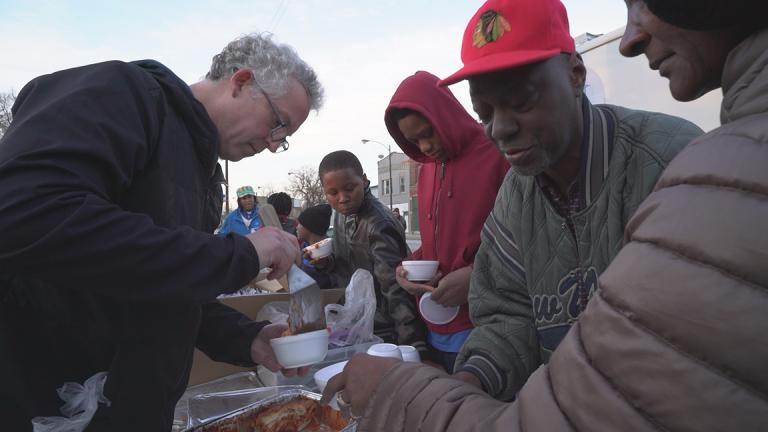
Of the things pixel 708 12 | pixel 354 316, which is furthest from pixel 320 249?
pixel 708 12

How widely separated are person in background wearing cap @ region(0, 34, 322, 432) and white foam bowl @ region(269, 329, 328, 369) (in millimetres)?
283

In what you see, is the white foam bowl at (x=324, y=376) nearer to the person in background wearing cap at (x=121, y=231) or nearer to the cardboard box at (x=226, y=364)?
the person in background wearing cap at (x=121, y=231)

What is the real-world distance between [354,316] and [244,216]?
4.85 metres

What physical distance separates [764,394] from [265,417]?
1.49 m

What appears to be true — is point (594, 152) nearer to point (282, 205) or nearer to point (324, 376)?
point (324, 376)

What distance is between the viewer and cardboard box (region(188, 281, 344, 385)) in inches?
88.9

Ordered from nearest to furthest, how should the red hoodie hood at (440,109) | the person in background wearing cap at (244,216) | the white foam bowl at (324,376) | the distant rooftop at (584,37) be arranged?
the white foam bowl at (324,376) → the red hoodie hood at (440,109) → the distant rooftop at (584,37) → the person in background wearing cap at (244,216)

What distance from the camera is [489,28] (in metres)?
1.50

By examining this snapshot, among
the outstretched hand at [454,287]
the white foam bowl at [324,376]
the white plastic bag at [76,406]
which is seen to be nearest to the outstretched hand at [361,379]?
the white foam bowl at [324,376]

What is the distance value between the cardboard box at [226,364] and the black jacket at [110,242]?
36.1 inches

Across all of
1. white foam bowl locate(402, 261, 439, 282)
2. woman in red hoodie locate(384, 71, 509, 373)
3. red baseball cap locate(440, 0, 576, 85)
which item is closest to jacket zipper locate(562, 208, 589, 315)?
red baseball cap locate(440, 0, 576, 85)

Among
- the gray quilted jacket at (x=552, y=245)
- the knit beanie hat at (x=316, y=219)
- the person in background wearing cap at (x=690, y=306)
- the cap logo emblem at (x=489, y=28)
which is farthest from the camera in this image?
the knit beanie hat at (x=316, y=219)

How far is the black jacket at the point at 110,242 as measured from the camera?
0.94 m

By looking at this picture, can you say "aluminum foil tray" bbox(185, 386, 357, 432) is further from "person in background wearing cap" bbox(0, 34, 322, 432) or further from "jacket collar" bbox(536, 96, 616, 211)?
"jacket collar" bbox(536, 96, 616, 211)
